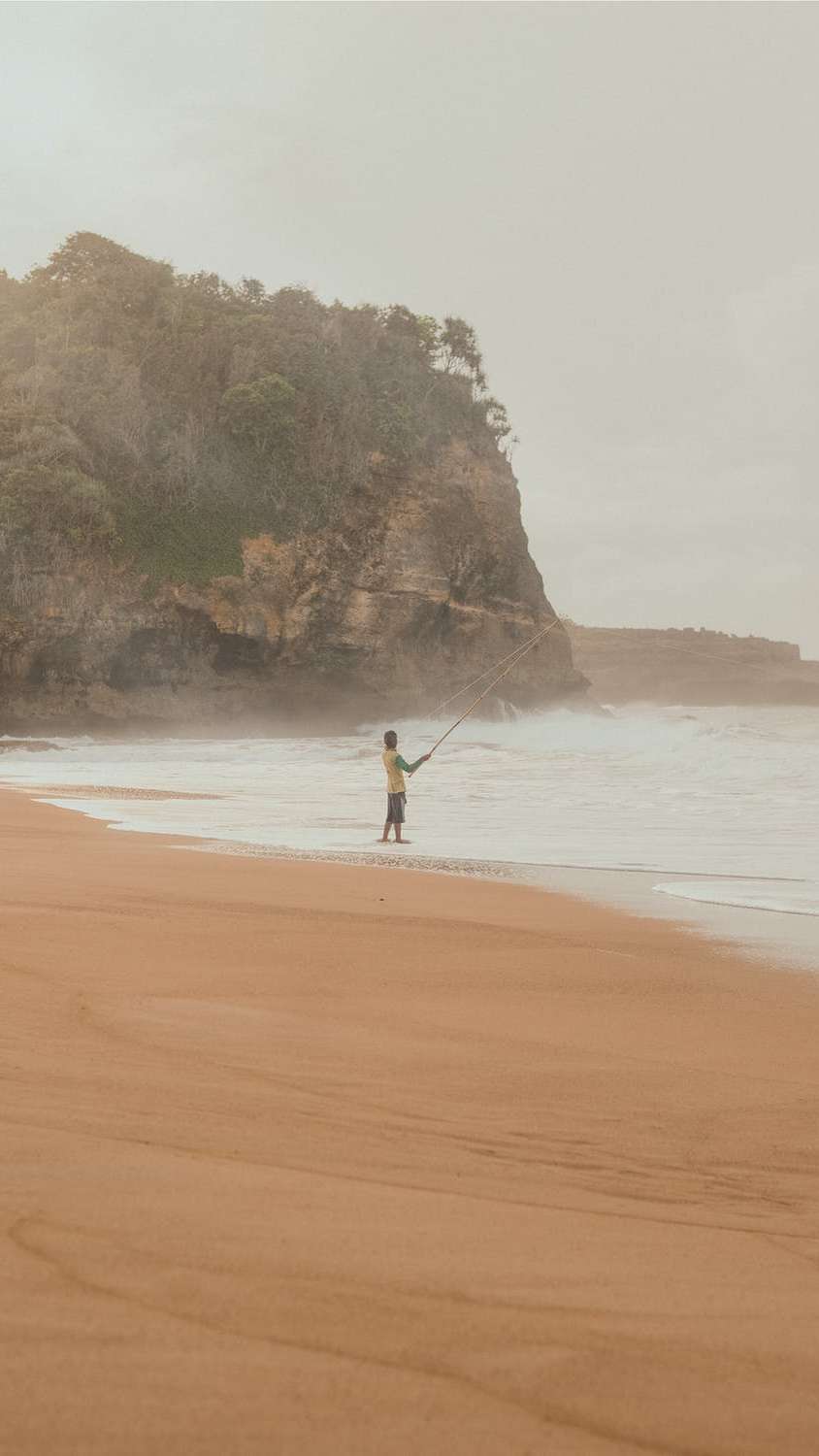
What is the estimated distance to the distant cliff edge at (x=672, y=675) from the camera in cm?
7912

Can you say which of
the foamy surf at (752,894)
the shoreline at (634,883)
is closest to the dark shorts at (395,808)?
the shoreline at (634,883)

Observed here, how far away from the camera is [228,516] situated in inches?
1506

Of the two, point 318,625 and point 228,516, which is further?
point 228,516

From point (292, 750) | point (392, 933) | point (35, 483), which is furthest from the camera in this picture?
point (35, 483)

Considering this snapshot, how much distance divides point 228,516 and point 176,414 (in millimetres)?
4001

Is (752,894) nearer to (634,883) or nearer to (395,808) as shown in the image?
(634,883)

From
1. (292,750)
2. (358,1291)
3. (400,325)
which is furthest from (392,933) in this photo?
(400,325)

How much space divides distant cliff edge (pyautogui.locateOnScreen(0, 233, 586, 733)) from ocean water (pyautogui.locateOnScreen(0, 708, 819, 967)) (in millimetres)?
7430

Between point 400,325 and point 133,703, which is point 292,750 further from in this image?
point 400,325

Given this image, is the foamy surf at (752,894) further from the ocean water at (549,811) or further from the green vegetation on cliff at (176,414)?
the green vegetation on cliff at (176,414)

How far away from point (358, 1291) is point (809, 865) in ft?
23.3

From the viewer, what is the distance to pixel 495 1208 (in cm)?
191

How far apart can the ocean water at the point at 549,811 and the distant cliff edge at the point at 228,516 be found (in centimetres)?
743

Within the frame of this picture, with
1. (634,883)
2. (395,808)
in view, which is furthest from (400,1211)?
(395,808)
